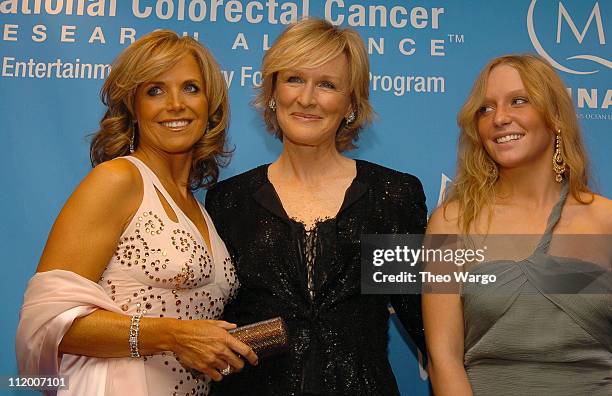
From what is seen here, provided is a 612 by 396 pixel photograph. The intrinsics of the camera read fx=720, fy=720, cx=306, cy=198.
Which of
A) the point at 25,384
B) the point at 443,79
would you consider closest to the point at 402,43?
the point at 443,79

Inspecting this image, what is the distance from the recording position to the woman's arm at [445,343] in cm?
201

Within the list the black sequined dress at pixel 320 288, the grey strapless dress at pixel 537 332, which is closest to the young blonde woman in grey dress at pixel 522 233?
the grey strapless dress at pixel 537 332

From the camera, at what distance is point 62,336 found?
1.80 metres

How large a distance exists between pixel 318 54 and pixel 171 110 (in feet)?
1.56

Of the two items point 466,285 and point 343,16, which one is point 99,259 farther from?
point 343,16

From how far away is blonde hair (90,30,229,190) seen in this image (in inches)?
84.1

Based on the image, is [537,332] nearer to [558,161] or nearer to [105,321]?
[558,161]

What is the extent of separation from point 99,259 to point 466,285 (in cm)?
102

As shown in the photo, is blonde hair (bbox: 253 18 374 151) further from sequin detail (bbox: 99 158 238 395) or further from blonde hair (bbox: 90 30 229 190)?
Result: sequin detail (bbox: 99 158 238 395)

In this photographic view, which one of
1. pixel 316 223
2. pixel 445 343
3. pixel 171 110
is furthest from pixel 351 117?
pixel 445 343

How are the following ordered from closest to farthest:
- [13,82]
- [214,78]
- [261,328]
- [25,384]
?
[261,328] < [25,384] < [214,78] < [13,82]

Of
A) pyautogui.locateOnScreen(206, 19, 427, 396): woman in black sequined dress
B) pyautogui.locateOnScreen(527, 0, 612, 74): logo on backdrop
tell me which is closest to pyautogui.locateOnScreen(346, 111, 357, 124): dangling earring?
pyautogui.locateOnScreen(206, 19, 427, 396): woman in black sequined dress

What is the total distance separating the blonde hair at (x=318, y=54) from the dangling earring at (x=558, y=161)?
583 millimetres

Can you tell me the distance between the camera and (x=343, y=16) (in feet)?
9.39
